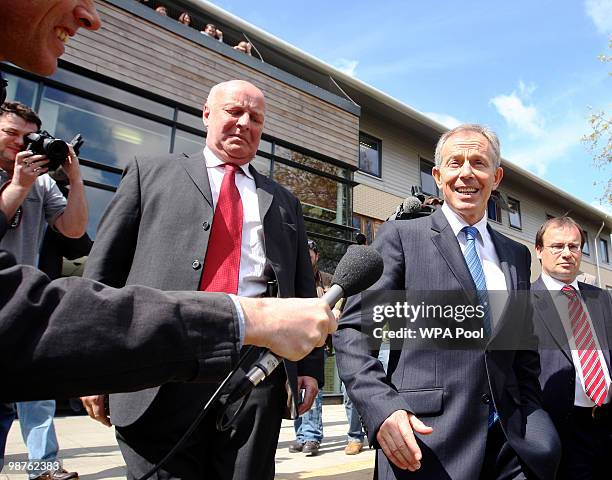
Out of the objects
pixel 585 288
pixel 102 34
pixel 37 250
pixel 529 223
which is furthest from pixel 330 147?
pixel 529 223

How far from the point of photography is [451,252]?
7.82 ft

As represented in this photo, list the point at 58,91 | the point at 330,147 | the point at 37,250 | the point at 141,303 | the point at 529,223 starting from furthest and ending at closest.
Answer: the point at 529,223 < the point at 330,147 < the point at 58,91 < the point at 37,250 < the point at 141,303

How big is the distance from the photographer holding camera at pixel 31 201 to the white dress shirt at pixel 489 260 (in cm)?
235

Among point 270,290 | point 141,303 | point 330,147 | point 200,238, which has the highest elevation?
point 330,147

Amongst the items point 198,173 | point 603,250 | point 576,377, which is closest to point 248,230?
point 198,173

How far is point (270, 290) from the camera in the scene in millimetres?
2383

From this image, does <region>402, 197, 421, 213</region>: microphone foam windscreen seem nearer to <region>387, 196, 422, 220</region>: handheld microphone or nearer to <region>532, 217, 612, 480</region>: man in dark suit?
<region>387, 196, 422, 220</region>: handheld microphone

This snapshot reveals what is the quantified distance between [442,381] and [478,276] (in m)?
0.55

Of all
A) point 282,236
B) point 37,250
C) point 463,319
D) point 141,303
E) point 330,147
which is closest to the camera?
point 141,303

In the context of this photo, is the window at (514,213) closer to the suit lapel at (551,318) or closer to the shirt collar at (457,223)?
the suit lapel at (551,318)

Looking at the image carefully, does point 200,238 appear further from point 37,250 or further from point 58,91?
point 58,91

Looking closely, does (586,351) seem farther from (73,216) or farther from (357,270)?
(73,216)

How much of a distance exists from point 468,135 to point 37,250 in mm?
2723

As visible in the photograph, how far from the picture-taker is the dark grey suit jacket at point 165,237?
86.9 inches
